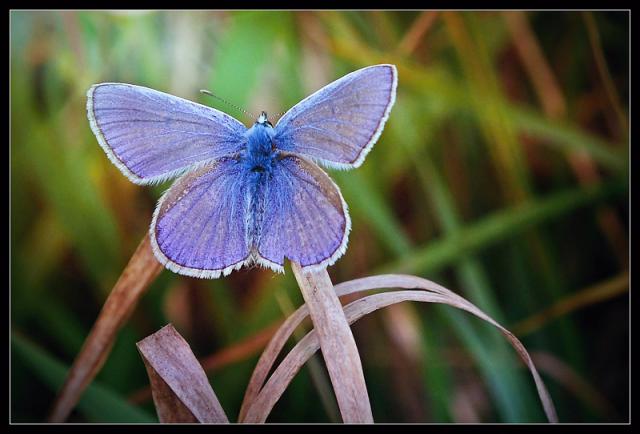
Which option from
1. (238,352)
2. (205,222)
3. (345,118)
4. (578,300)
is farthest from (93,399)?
(578,300)

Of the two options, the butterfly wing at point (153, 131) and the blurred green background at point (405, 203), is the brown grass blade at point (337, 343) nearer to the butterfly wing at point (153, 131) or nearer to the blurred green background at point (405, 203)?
the butterfly wing at point (153, 131)

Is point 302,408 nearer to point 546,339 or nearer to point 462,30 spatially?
point 546,339

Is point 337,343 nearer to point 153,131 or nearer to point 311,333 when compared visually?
point 311,333

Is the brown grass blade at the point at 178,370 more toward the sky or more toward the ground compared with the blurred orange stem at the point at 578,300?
more toward the ground

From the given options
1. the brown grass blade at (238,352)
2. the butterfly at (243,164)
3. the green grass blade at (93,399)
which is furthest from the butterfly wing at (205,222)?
the brown grass blade at (238,352)

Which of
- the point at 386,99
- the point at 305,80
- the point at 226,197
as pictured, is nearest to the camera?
the point at 386,99

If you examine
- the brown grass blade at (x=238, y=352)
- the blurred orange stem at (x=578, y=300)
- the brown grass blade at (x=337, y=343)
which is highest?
the blurred orange stem at (x=578, y=300)

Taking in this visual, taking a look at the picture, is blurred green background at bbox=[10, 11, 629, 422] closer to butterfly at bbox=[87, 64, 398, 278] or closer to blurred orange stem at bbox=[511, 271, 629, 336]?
blurred orange stem at bbox=[511, 271, 629, 336]

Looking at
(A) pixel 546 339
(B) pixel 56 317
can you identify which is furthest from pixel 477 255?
(B) pixel 56 317

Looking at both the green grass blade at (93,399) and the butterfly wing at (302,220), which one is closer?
the butterfly wing at (302,220)
